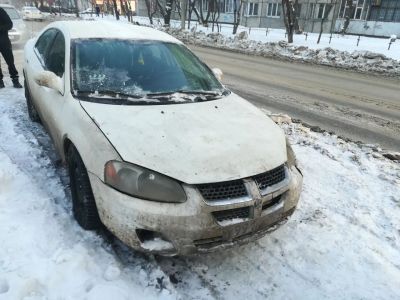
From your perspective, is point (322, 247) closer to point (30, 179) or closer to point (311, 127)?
point (30, 179)

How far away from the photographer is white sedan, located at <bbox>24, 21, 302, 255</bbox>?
2.62 m

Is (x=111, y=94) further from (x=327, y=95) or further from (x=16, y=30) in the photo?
(x=16, y=30)

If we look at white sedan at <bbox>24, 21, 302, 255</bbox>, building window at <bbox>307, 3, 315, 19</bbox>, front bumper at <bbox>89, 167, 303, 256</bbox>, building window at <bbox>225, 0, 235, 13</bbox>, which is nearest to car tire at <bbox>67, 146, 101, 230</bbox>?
white sedan at <bbox>24, 21, 302, 255</bbox>

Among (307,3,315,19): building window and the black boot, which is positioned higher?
the black boot

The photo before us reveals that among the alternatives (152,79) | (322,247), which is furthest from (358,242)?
(152,79)

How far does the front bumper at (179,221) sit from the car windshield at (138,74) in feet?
3.40

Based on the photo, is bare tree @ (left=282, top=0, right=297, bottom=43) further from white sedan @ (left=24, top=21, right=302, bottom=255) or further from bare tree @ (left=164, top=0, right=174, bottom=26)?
white sedan @ (left=24, top=21, right=302, bottom=255)

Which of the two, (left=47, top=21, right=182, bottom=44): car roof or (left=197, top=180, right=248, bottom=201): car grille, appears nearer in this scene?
(left=197, top=180, right=248, bottom=201): car grille

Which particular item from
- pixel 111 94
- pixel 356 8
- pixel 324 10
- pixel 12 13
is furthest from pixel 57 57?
pixel 356 8

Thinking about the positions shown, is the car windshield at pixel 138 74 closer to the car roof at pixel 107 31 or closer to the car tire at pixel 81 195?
the car roof at pixel 107 31

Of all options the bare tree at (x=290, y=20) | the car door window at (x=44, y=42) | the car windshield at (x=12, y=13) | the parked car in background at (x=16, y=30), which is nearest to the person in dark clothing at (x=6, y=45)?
the car door window at (x=44, y=42)

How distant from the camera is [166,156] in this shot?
2.73 meters

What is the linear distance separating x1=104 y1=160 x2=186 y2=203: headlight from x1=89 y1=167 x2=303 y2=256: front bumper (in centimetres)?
4

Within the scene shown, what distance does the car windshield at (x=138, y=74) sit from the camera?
11.7ft
